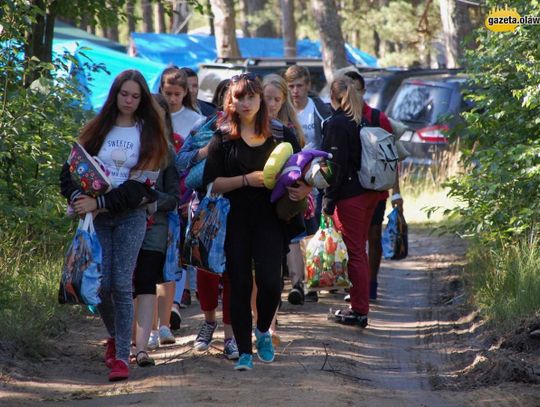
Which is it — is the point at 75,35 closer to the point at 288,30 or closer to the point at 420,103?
the point at 288,30

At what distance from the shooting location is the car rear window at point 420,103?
1761 centimetres

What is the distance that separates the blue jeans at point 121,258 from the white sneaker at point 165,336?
1.15 meters

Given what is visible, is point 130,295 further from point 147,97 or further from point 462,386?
point 462,386

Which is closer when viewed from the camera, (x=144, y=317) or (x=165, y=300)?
(x=144, y=317)

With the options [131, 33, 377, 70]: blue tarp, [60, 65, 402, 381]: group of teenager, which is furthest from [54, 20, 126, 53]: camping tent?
[60, 65, 402, 381]: group of teenager

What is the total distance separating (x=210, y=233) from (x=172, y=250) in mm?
502

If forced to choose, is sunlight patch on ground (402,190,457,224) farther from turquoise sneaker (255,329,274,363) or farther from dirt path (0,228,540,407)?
turquoise sneaker (255,329,274,363)

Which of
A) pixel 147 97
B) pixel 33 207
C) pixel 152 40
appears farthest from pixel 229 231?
pixel 152 40

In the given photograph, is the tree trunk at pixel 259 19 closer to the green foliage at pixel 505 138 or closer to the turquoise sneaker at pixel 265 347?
the green foliage at pixel 505 138

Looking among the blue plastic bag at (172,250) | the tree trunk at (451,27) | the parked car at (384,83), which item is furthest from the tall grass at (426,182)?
the blue plastic bag at (172,250)

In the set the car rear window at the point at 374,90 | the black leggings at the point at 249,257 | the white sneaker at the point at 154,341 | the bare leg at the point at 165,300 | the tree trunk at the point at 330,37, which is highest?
the tree trunk at the point at 330,37

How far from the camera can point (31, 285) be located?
9.29 m

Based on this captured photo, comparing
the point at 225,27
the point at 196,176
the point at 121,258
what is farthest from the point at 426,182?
the point at 121,258

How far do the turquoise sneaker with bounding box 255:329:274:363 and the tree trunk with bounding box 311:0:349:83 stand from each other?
14.6 metres
